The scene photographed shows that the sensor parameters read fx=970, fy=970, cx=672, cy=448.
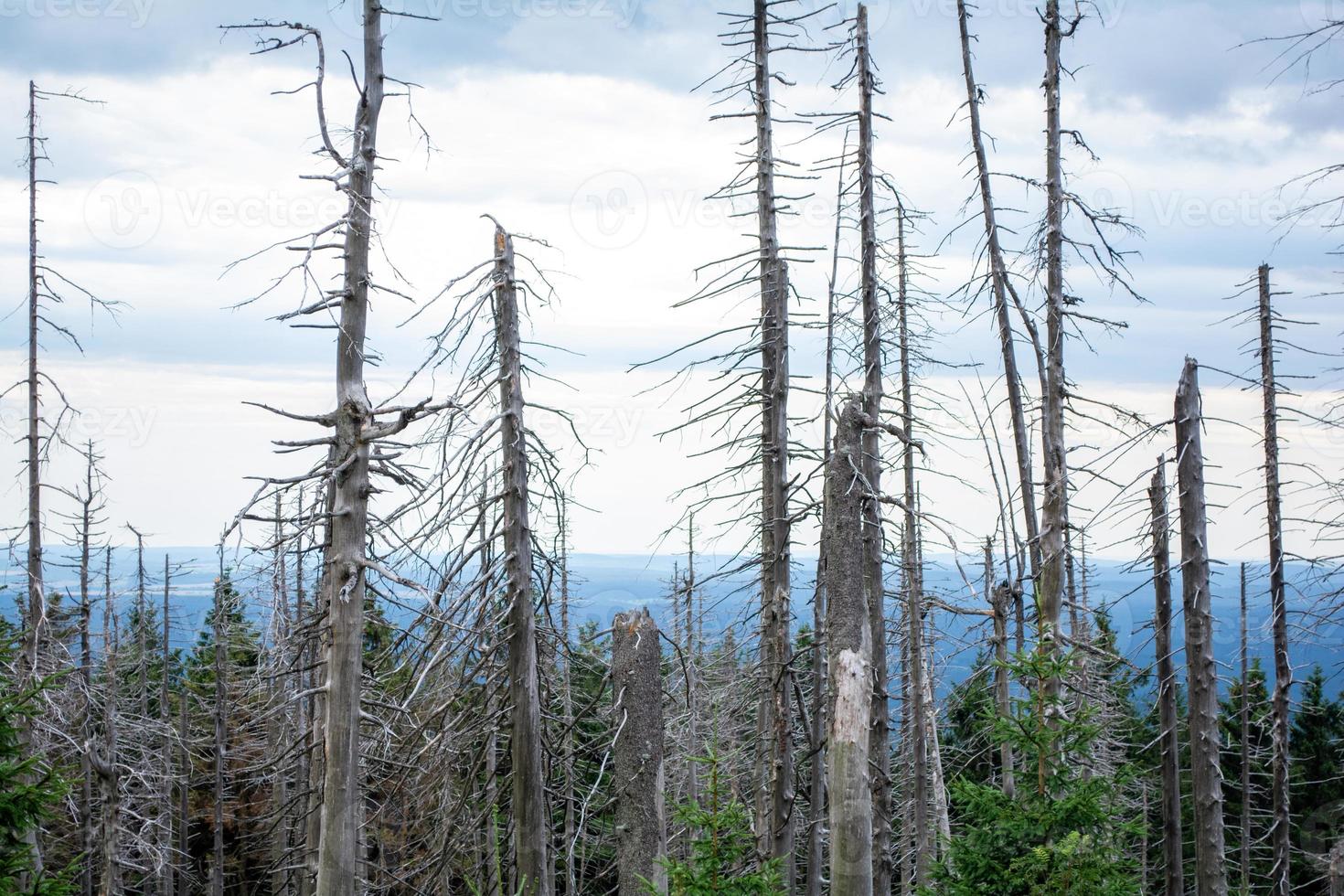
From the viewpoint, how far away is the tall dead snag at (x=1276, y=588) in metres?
16.6

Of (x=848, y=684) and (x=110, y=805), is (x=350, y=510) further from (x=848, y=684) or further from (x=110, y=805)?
(x=110, y=805)

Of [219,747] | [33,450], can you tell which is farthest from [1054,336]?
[219,747]

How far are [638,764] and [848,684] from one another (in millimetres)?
2318

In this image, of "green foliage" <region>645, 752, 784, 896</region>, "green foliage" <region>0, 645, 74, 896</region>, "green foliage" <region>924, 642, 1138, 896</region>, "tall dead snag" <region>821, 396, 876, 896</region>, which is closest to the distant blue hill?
"tall dead snag" <region>821, 396, 876, 896</region>

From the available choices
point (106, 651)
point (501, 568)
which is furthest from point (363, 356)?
point (106, 651)

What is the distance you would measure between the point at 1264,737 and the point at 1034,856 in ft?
120

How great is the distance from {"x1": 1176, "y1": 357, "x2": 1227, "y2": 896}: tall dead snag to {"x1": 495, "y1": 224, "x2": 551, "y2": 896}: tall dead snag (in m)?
6.52

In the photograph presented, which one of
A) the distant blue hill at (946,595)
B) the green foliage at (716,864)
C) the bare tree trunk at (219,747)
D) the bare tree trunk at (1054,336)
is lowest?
the bare tree trunk at (219,747)

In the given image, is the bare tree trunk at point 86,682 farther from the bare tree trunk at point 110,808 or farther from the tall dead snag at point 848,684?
the tall dead snag at point 848,684

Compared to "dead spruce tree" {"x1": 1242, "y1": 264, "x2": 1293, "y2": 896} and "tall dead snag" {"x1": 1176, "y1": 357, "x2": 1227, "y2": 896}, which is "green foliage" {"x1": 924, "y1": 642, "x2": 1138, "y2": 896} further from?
"dead spruce tree" {"x1": 1242, "y1": 264, "x2": 1293, "y2": 896}

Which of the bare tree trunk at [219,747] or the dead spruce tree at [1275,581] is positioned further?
the bare tree trunk at [219,747]

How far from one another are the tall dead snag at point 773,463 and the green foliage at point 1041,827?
4.49m

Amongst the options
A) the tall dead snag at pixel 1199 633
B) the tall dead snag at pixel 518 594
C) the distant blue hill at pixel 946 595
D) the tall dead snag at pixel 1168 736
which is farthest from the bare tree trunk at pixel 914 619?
the tall dead snag at pixel 518 594

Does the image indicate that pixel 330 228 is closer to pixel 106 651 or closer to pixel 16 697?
pixel 16 697
